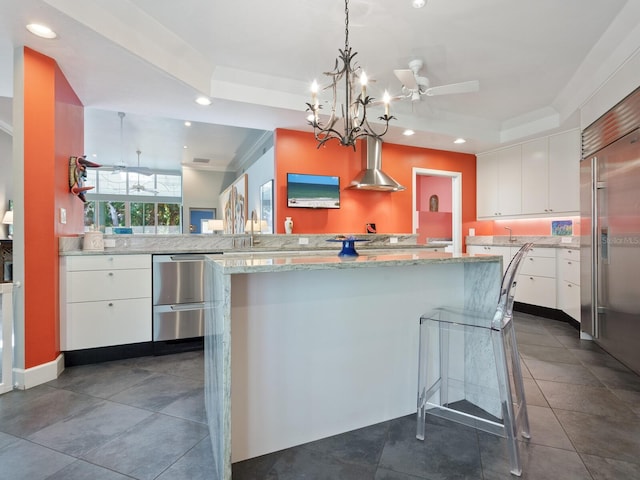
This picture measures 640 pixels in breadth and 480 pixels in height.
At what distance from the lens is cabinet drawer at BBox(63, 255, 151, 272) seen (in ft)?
8.49

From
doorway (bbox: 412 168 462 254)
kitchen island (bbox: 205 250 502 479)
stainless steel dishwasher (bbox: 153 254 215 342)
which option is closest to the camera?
kitchen island (bbox: 205 250 502 479)

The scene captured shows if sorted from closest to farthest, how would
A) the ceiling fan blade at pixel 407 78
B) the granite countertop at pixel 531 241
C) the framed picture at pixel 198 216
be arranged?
the ceiling fan blade at pixel 407 78 < the granite countertop at pixel 531 241 < the framed picture at pixel 198 216

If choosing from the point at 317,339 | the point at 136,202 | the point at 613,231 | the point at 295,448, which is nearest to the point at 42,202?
the point at 317,339

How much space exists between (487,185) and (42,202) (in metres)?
5.69

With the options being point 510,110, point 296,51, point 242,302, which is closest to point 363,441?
point 242,302

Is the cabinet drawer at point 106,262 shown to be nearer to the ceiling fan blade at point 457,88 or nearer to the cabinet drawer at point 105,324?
the cabinet drawer at point 105,324

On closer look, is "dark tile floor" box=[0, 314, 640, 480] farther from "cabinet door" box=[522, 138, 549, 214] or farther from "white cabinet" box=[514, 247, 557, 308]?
"cabinet door" box=[522, 138, 549, 214]

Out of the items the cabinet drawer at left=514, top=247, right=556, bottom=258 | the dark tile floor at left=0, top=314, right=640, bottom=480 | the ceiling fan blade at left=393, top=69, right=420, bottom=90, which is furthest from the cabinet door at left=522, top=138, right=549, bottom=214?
the dark tile floor at left=0, top=314, right=640, bottom=480

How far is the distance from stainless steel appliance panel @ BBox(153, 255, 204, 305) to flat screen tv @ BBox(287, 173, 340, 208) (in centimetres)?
154

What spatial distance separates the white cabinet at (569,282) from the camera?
366cm

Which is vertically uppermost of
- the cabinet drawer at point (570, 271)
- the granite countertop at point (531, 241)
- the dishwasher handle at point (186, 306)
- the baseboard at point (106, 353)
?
the granite countertop at point (531, 241)

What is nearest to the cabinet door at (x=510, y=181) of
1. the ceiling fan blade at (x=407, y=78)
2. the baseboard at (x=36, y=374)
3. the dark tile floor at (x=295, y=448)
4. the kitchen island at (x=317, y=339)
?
the ceiling fan blade at (x=407, y=78)

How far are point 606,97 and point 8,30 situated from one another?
181 inches

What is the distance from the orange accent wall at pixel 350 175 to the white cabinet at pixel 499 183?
0.28m
